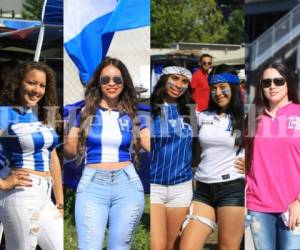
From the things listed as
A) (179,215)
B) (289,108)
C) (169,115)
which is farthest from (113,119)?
(289,108)

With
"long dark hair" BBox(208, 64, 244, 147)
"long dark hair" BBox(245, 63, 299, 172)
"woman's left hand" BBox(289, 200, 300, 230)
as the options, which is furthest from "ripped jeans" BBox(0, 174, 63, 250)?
"woman's left hand" BBox(289, 200, 300, 230)

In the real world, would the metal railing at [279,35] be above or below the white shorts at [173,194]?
above

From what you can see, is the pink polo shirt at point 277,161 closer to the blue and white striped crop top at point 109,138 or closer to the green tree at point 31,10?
the blue and white striped crop top at point 109,138

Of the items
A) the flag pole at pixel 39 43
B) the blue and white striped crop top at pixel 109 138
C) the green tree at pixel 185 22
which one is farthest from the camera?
the green tree at pixel 185 22

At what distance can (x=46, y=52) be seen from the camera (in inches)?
A: 190

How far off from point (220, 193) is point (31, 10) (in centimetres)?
157

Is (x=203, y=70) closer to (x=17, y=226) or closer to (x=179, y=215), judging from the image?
(x=179, y=215)

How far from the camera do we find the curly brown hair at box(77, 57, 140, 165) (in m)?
4.73

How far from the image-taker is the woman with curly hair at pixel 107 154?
471cm

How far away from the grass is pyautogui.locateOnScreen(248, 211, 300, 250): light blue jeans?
2.11ft

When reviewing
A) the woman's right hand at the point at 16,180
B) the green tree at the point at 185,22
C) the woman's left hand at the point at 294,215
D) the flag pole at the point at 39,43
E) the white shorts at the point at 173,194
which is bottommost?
the woman's left hand at the point at 294,215

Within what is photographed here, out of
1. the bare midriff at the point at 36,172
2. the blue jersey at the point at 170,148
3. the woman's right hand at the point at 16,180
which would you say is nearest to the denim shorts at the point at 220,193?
the blue jersey at the point at 170,148

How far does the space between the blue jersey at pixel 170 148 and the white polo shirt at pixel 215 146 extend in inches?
3.3

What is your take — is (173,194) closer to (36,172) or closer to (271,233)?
(271,233)
